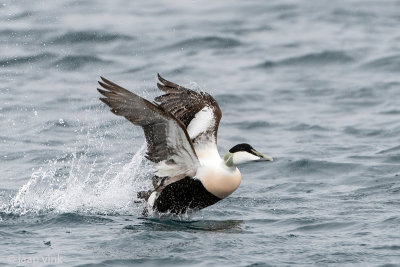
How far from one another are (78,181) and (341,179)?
9.38ft

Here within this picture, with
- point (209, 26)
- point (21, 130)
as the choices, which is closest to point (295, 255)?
point (21, 130)

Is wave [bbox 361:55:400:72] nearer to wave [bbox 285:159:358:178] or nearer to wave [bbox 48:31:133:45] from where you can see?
wave [bbox 48:31:133:45]

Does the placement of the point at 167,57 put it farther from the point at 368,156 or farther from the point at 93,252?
the point at 93,252

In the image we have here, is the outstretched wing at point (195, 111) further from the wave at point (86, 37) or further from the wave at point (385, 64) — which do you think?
the wave at point (86, 37)

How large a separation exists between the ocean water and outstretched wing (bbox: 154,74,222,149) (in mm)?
734

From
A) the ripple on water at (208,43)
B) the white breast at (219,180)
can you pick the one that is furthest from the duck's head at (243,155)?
the ripple on water at (208,43)

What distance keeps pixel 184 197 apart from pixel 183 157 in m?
0.38

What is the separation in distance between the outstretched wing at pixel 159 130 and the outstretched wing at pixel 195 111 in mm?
521

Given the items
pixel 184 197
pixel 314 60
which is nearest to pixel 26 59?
pixel 314 60

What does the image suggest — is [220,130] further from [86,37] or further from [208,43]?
[86,37]

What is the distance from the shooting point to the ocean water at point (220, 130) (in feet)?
25.7

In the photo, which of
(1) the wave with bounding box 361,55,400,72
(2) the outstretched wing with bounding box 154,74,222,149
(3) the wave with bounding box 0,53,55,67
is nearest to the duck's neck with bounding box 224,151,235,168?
(2) the outstretched wing with bounding box 154,74,222,149

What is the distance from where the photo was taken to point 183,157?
844 centimetres

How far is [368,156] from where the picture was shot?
11609mm
